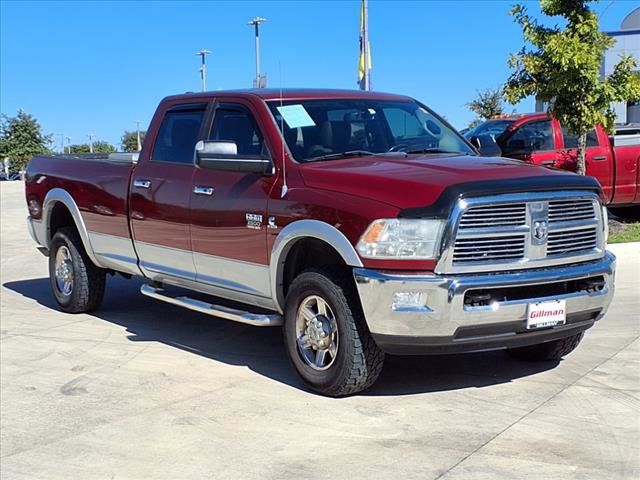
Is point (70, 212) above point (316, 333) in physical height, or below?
above

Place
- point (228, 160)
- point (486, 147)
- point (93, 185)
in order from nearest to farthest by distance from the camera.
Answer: point (228, 160) < point (486, 147) < point (93, 185)

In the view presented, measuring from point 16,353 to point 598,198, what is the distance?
15.9 ft

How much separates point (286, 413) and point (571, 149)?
8644 millimetres

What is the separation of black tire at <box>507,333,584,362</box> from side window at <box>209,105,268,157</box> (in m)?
2.42

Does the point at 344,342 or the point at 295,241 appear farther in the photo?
the point at 295,241

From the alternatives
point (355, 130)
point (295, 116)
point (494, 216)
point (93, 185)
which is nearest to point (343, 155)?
point (355, 130)

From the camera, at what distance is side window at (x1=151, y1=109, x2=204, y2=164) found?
21.5 feet

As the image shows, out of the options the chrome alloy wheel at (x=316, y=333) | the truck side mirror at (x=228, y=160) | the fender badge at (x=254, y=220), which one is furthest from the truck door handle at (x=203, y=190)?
the chrome alloy wheel at (x=316, y=333)

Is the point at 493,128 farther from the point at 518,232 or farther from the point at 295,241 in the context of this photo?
the point at 518,232

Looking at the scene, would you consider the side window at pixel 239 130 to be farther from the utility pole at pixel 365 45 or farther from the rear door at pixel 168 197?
the utility pole at pixel 365 45

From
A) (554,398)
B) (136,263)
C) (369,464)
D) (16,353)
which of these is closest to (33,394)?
(16,353)

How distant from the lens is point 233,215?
5.71 m

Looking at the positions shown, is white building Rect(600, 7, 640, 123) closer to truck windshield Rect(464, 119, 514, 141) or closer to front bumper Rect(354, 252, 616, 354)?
truck windshield Rect(464, 119, 514, 141)

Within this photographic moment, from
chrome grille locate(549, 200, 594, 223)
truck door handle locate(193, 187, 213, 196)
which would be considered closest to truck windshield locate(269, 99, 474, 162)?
truck door handle locate(193, 187, 213, 196)
